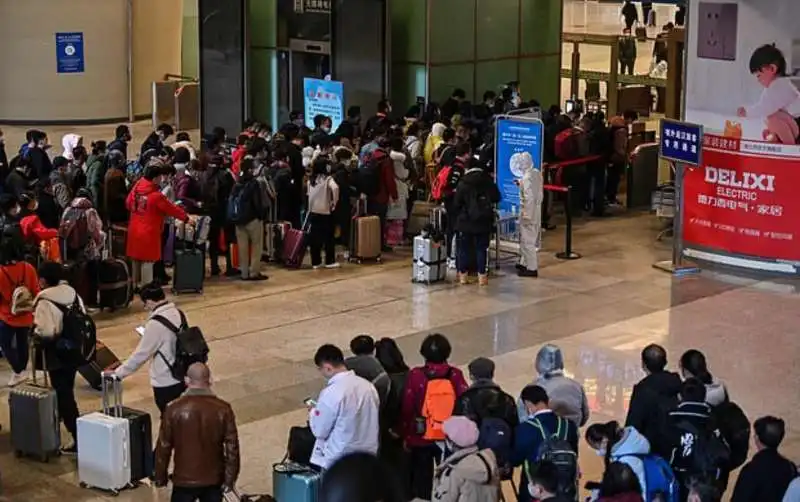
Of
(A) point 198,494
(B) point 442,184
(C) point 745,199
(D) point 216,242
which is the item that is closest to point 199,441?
(A) point 198,494

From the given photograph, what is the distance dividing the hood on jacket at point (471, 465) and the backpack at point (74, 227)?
24.4 ft

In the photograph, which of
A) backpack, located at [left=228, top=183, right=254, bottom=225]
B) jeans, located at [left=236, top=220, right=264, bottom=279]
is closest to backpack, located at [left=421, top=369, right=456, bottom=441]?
backpack, located at [left=228, top=183, right=254, bottom=225]

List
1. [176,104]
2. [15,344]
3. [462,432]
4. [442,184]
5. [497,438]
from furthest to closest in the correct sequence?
[176,104]
[442,184]
[15,344]
[497,438]
[462,432]

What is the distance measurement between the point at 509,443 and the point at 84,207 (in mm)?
7292

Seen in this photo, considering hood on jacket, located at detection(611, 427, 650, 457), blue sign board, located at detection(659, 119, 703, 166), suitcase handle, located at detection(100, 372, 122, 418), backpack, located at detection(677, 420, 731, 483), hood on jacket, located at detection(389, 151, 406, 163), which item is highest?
blue sign board, located at detection(659, 119, 703, 166)

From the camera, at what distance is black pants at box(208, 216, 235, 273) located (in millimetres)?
16562

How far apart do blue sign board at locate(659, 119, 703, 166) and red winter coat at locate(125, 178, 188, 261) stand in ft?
18.4

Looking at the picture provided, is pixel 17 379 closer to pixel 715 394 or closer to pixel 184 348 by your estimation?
pixel 184 348

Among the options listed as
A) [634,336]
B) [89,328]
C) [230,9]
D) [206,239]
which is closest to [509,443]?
[89,328]

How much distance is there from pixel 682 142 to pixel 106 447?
8869mm

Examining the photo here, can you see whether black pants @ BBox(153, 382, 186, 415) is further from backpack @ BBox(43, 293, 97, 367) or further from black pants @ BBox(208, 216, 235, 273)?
black pants @ BBox(208, 216, 235, 273)

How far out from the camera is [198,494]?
8.55 meters

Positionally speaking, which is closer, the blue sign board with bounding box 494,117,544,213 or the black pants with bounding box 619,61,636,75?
the blue sign board with bounding box 494,117,544,213

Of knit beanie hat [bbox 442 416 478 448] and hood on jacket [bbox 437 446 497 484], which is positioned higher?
knit beanie hat [bbox 442 416 478 448]
